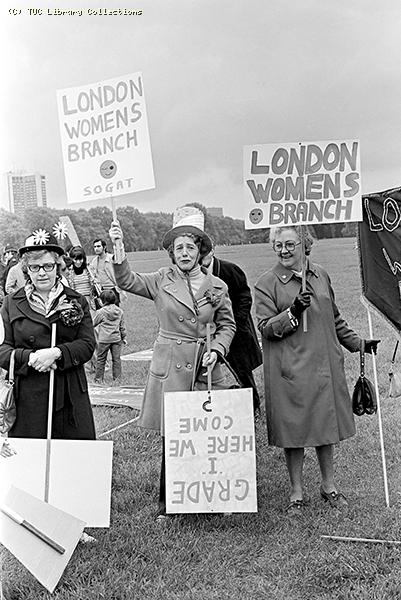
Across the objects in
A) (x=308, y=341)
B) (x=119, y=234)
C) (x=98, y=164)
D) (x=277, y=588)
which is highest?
(x=98, y=164)

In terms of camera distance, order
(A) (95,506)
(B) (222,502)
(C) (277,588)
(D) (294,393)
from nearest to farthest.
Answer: (C) (277,588) < (A) (95,506) < (B) (222,502) < (D) (294,393)

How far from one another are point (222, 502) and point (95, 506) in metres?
0.67

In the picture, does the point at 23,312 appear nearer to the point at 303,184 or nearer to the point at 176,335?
the point at 176,335

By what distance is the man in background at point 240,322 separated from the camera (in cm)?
575

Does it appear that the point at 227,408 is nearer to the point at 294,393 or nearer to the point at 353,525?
the point at 294,393

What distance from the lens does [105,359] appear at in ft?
27.2

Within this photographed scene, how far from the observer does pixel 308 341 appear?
4.27 meters

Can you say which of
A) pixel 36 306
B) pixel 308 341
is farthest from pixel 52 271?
pixel 308 341

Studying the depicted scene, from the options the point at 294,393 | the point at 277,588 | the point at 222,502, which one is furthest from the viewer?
the point at 294,393

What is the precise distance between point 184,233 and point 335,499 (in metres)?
1.68

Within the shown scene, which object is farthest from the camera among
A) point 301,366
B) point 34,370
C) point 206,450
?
point 301,366

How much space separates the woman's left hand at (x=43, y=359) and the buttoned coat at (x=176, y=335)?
23.2 inches

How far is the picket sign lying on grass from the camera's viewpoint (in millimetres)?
3379

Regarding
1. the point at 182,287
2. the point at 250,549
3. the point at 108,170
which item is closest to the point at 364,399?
the point at 250,549
